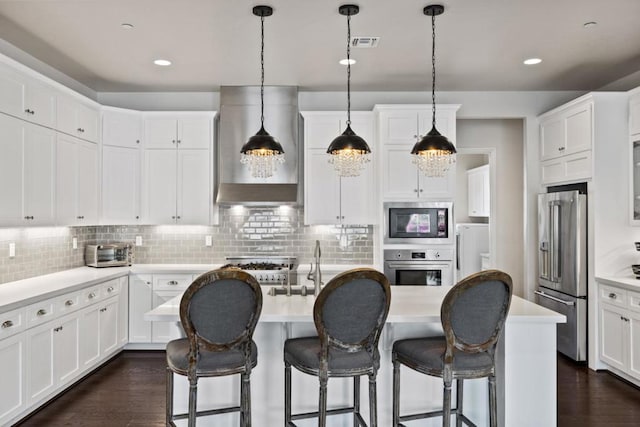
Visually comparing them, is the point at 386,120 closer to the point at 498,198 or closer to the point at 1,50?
the point at 498,198

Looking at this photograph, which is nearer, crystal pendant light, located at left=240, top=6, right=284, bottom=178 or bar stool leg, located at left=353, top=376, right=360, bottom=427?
bar stool leg, located at left=353, top=376, right=360, bottom=427

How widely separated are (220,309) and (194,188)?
9.89 ft

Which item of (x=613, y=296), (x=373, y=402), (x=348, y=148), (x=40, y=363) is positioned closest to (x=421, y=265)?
(x=613, y=296)

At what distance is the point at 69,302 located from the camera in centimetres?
368

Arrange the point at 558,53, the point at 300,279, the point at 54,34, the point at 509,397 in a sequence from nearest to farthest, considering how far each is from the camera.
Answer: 1. the point at 509,397
2. the point at 54,34
3. the point at 558,53
4. the point at 300,279

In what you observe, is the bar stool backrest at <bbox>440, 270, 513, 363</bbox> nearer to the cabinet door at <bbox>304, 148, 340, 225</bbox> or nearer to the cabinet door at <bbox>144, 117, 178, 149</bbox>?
the cabinet door at <bbox>304, 148, 340, 225</bbox>

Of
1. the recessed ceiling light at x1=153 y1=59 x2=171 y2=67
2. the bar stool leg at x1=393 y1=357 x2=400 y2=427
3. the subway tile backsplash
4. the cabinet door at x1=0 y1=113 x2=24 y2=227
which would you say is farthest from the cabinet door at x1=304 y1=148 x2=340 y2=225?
the cabinet door at x1=0 y1=113 x2=24 y2=227

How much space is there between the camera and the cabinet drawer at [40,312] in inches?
125

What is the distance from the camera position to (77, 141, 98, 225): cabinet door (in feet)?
14.6

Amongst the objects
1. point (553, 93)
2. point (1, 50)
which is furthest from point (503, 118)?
point (1, 50)

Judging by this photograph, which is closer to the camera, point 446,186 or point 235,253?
point 446,186

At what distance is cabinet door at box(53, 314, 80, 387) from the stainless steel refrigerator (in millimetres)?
4489

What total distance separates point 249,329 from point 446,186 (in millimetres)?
3067

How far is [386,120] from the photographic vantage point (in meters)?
4.85
